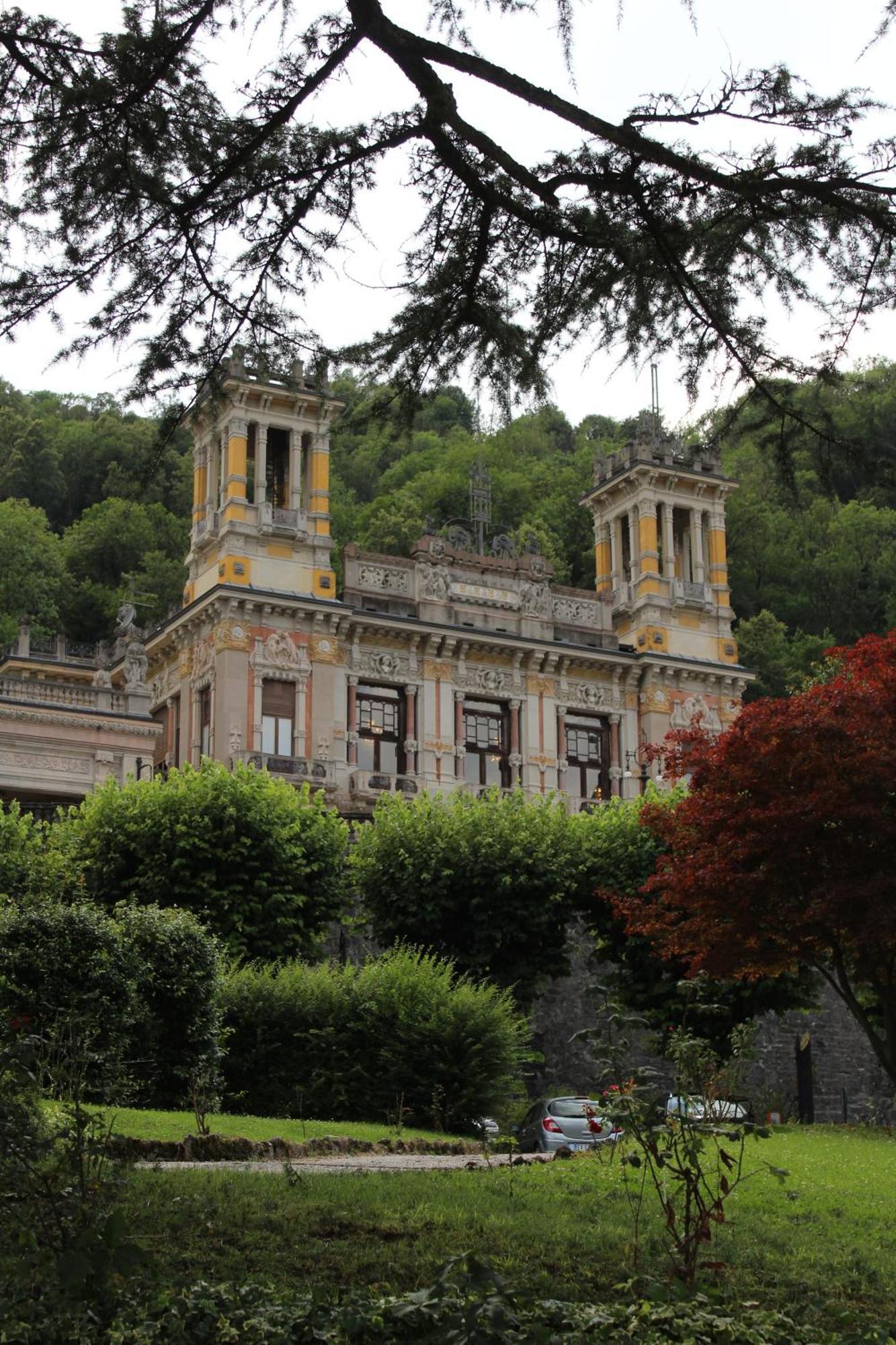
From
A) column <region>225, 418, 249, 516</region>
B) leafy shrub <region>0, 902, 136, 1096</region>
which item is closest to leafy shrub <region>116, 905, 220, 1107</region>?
leafy shrub <region>0, 902, 136, 1096</region>

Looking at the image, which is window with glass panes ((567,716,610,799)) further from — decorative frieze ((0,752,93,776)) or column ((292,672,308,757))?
decorative frieze ((0,752,93,776))

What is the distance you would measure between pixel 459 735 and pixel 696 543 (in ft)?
36.3

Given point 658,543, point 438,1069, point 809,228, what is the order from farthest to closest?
point 658,543
point 438,1069
point 809,228

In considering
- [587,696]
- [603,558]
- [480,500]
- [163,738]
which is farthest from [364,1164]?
[480,500]

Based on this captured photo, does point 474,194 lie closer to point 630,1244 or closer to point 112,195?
point 112,195

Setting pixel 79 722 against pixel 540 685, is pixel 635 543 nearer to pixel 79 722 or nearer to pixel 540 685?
pixel 540 685

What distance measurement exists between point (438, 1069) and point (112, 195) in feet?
49.5

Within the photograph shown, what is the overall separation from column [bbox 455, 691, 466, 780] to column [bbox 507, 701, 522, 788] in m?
1.43

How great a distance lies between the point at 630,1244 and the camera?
10.8 metres

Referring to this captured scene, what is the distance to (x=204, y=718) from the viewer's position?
45312 mm

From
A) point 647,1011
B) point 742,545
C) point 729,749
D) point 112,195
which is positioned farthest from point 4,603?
point 112,195

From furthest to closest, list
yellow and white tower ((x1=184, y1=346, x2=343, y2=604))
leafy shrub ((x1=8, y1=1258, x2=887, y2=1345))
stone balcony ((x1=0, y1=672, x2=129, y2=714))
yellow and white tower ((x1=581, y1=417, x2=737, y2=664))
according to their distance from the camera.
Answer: yellow and white tower ((x1=581, y1=417, x2=737, y2=664))
yellow and white tower ((x1=184, y1=346, x2=343, y2=604))
stone balcony ((x1=0, y1=672, x2=129, y2=714))
leafy shrub ((x1=8, y1=1258, x2=887, y2=1345))

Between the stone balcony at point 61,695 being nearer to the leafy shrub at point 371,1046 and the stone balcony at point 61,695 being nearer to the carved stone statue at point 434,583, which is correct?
the carved stone statue at point 434,583

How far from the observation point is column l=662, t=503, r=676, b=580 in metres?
51.6
